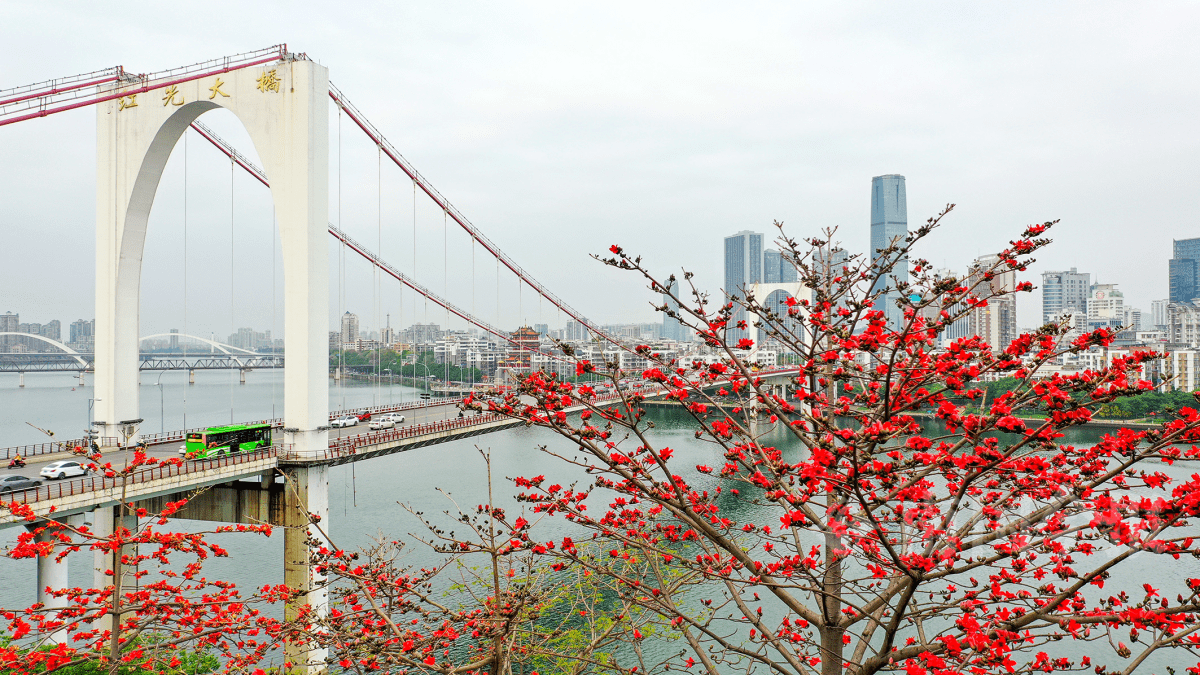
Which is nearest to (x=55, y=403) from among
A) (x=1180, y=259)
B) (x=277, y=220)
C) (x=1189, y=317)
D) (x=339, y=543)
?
(x=339, y=543)

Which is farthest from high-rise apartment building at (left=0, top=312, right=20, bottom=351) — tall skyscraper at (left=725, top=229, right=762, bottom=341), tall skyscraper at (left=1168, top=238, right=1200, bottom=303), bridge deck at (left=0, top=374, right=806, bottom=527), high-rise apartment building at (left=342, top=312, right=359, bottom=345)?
tall skyscraper at (left=1168, top=238, right=1200, bottom=303)

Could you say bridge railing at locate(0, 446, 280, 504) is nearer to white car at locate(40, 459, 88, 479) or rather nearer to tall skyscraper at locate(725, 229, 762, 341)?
white car at locate(40, 459, 88, 479)

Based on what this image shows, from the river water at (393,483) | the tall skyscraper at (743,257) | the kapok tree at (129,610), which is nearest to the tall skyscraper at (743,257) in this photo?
the tall skyscraper at (743,257)

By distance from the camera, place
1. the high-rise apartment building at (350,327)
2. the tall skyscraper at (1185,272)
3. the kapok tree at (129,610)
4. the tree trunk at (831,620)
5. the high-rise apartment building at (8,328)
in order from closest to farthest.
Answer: the tree trunk at (831,620), the kapok tree at (129,610), the high-rise apartment building at (8,328), the high-rise apartment building at (350,327), the tall skyscraper at (1185,272)

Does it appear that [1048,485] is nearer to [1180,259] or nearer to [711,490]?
[711,490]

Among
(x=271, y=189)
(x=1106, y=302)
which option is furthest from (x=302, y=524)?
(x=1106, y=302)

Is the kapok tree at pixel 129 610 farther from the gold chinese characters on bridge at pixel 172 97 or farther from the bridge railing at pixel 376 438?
the gold chinese characters on bridge at pixel 172 97

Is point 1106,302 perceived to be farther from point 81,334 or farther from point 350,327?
point 81,334
